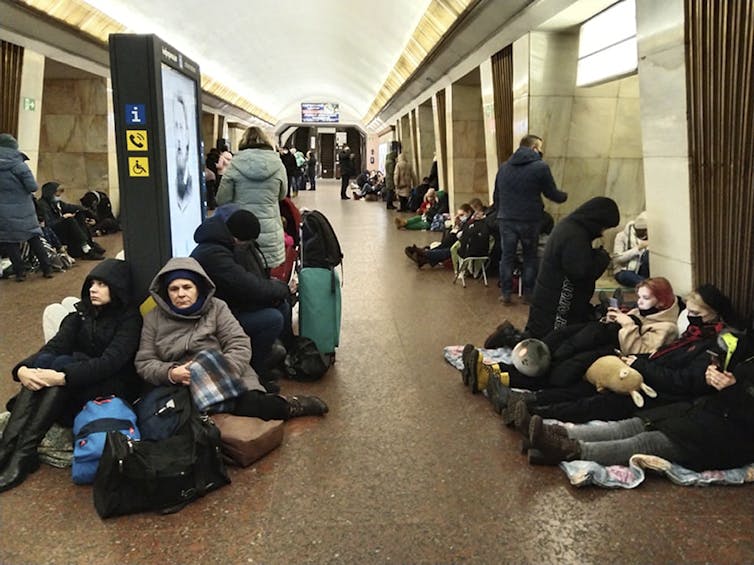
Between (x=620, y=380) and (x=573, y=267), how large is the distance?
40.6 inches

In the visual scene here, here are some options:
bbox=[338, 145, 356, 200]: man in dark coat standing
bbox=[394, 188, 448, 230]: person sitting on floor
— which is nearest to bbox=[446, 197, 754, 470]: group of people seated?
bbox=[394, 188, 448, 230]: person sitting on floor

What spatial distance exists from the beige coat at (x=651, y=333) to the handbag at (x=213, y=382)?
8.21ft

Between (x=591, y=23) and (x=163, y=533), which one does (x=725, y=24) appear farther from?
(x=163, y=533)

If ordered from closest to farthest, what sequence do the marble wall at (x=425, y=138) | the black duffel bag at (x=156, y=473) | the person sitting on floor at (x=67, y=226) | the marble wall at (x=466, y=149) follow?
1. the black duffel bag at (x=156, y=473)
2. the person sitting on floor at (x=67, y=226)
3. the marble wall at (x=466, y=149)
4. the marble wall at (x=425, y=138)

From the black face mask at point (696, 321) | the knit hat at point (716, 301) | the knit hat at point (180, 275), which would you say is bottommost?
the black face mask at point (696, 321)

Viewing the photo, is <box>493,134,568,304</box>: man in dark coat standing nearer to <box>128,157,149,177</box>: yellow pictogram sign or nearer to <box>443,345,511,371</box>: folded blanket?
<box>443,345,511,371</box>: folded blanket

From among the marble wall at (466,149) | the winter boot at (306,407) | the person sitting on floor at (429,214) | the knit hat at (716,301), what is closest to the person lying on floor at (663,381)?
the knit hat at (716,301)

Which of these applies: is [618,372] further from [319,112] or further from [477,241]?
[319,112]

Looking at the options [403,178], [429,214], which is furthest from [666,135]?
[403,178]

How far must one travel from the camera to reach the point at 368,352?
17.3 ft

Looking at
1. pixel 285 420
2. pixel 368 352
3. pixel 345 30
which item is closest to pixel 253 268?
pixel 285 420

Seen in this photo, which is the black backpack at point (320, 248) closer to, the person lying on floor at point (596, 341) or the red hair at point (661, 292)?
the person lying on floor at point (596, 341)

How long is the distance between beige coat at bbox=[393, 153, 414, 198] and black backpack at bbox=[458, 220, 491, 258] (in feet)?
34.6

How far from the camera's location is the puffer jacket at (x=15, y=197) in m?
7.63
